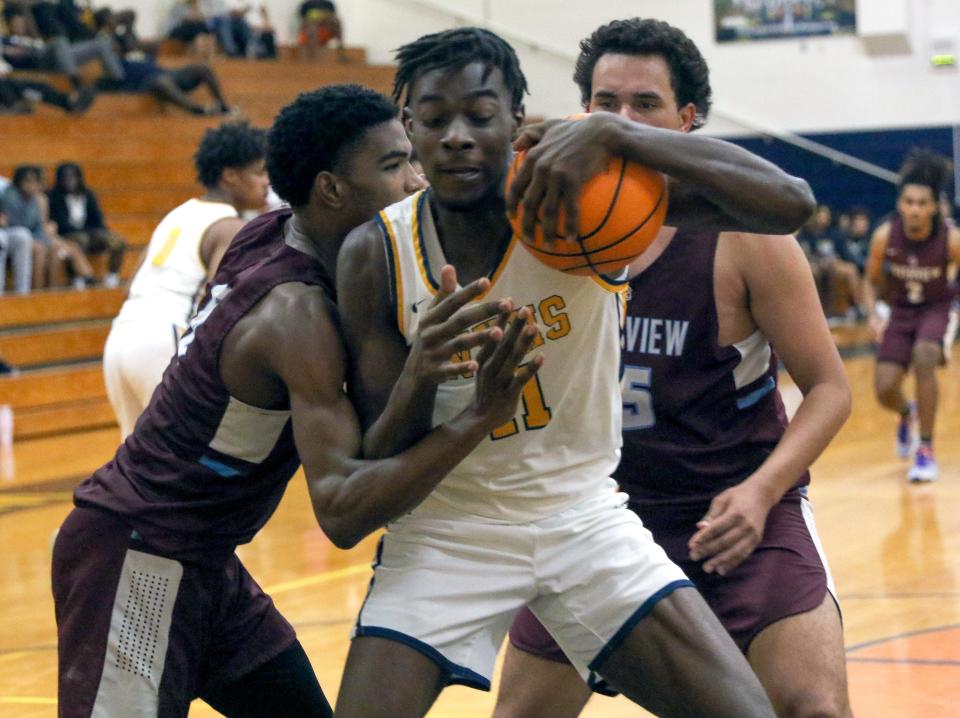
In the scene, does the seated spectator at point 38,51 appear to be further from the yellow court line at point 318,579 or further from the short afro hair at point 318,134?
the short afro hair at point 318,134

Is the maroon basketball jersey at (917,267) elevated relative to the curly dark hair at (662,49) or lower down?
lower down

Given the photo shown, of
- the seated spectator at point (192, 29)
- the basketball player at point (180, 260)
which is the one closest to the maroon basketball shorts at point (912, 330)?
the basketball player at point (180, 260)

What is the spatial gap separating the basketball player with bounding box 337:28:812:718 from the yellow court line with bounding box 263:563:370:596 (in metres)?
3.55

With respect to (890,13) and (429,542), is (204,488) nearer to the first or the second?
(429,542)

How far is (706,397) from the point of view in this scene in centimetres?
322

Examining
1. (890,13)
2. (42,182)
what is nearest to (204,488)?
(42,182)

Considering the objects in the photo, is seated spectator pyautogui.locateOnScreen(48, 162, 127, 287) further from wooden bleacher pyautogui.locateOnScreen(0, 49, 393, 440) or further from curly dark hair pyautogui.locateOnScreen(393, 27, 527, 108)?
curly dark hair pyautogui.locateOnScreen(393, 27, 527, 108)

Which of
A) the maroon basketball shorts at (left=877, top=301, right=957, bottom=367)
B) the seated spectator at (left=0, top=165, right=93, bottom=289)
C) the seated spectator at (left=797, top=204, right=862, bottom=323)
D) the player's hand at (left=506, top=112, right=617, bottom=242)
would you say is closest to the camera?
the player's hand at (left=506, top=112, right=617, bottom=242)

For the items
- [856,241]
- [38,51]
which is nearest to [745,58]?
[856,241]

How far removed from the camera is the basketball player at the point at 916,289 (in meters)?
8.57

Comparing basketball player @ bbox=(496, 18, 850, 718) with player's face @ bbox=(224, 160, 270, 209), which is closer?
basketball player @ bbox=(496, 18, 850, 718)

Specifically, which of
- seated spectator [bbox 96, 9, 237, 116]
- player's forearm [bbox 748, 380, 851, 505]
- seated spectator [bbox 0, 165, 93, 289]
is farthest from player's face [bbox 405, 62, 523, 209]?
seated spectator [bbox 96, 9, 237, 116]

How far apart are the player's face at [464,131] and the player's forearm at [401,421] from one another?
34 centimetres

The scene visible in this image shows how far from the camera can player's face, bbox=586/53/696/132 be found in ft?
10.6
